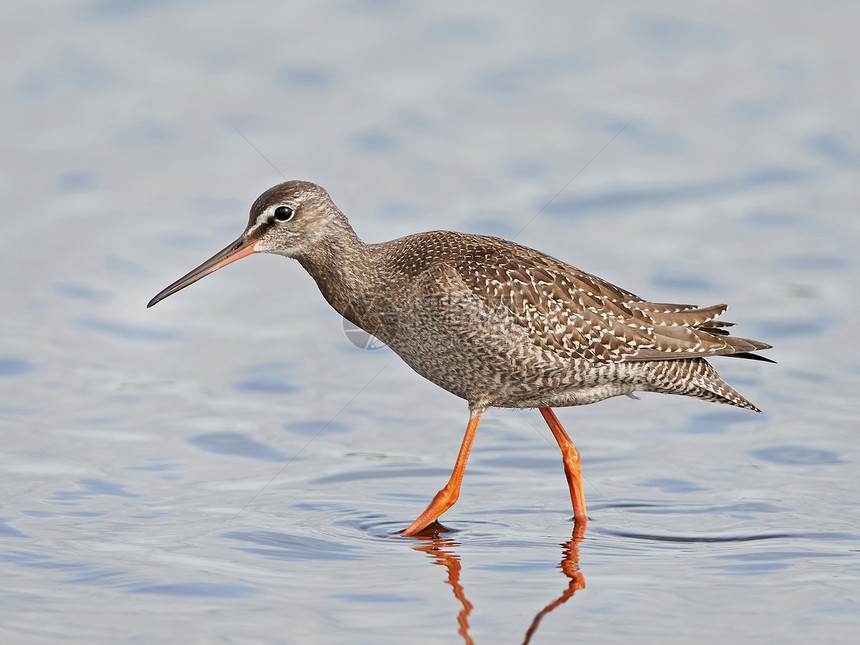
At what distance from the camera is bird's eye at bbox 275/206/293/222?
1066cm

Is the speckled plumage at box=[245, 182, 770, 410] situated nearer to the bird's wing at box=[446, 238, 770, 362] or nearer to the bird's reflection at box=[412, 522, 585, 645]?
the bird's wing at box=[446, 238, 770, 362]

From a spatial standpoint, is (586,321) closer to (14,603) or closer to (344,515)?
(344,515)

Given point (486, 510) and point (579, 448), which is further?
point (579, 448)

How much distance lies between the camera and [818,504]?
1080cm

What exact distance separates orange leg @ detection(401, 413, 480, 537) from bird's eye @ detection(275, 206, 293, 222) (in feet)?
7.15

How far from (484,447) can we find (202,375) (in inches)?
128

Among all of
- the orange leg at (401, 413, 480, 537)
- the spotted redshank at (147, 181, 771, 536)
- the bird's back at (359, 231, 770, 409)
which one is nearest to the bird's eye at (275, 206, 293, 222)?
the spotted redshank at (147, 181, 771, 536)

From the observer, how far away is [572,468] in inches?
439

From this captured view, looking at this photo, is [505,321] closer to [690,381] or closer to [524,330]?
[524,330]

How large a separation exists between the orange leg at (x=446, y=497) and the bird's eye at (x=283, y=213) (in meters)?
2.18

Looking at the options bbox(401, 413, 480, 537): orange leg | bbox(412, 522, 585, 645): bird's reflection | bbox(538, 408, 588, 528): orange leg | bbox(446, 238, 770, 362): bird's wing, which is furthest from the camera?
bbox(538, 408, 588, 528): orange leg

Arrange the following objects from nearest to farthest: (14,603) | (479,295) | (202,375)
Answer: (14,603), (479,295), (202,375)

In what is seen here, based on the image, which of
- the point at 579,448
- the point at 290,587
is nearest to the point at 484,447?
the point at 579,448

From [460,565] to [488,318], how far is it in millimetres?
1971
